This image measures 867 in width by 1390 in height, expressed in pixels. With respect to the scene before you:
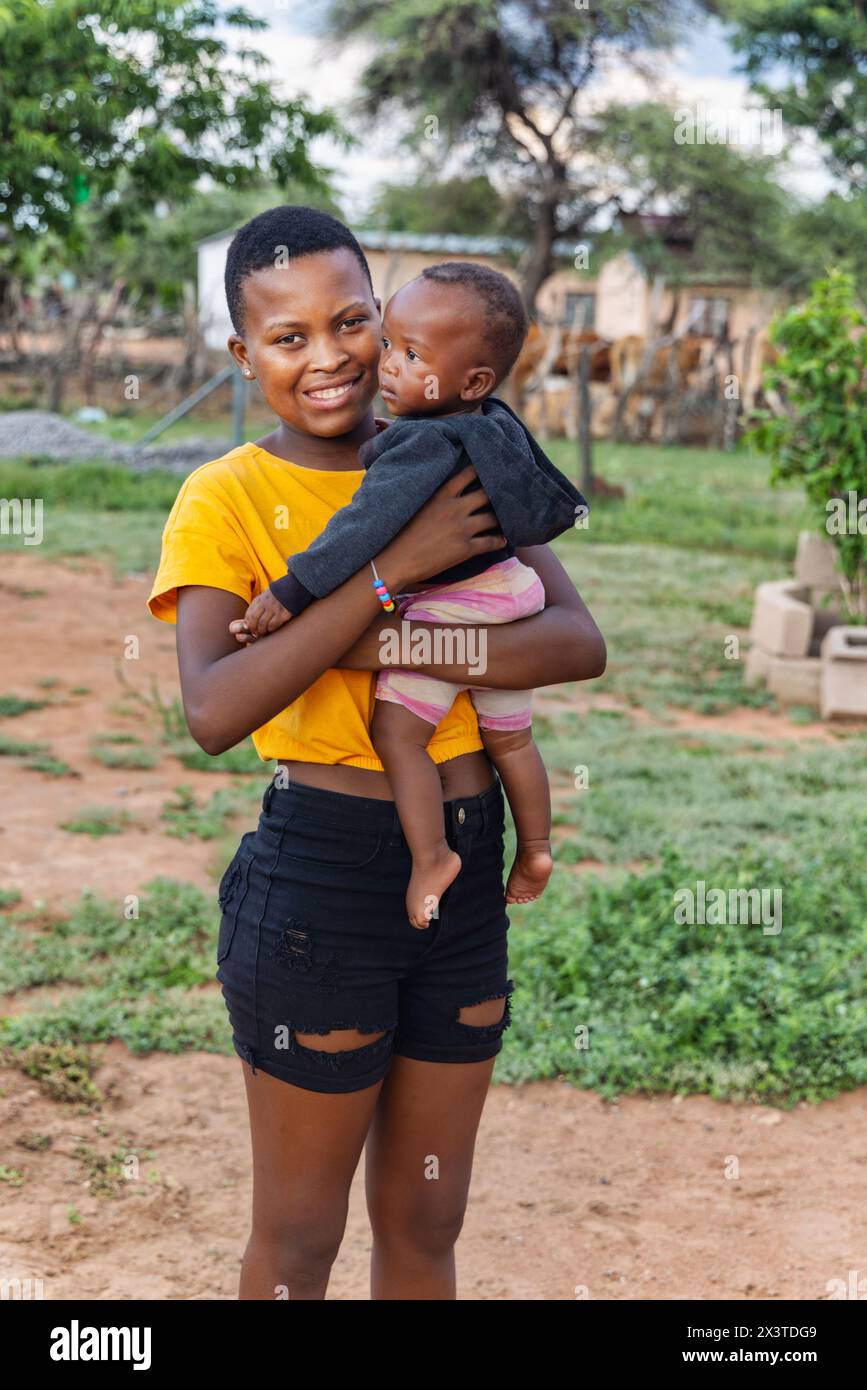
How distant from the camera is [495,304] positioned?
1.77m

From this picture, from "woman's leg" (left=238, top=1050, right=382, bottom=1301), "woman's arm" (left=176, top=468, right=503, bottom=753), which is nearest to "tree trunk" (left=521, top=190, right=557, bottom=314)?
"woman's arm" (left=176, top=468, right=503, bottom=753)

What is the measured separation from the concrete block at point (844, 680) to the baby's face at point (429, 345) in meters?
5.79

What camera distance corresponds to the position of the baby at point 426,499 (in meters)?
1.64

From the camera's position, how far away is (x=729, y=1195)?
10.5 feet

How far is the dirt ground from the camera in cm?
283

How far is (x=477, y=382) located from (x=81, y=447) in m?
15.0

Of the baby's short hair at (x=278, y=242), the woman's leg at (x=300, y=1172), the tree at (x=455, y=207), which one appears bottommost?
the woman's leg at (x=300, y=1172)

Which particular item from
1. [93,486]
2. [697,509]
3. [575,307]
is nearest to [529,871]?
[697,509]

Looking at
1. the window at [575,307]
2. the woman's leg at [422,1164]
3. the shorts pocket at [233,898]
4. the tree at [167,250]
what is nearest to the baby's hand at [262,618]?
A: the shorts pocket at [233,898]

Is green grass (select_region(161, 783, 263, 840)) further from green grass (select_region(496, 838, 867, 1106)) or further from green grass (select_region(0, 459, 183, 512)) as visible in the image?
green grass (select_region(0, 459, 183, 512))

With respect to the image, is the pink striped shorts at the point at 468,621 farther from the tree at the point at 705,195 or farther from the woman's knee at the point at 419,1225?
the tree at the point at 705,195

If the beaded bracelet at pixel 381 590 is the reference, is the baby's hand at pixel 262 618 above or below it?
below

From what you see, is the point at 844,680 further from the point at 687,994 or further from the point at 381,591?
the point at 381,591
